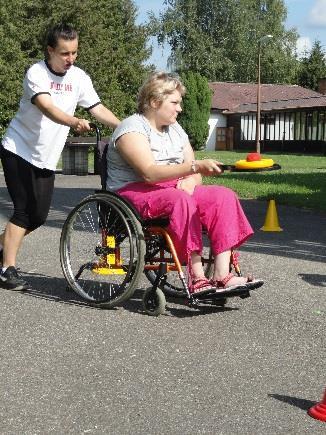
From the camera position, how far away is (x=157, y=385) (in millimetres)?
3953

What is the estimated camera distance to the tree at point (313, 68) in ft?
293

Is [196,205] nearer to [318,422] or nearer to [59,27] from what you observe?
[59,27]

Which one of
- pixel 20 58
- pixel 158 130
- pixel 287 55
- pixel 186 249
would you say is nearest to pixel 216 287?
pixel 186 249

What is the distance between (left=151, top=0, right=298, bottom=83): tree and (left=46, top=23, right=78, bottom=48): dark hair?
224 ft

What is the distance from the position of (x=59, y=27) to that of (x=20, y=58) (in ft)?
122

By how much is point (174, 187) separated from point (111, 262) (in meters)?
0.65

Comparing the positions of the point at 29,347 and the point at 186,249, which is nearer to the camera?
the point at 29,347

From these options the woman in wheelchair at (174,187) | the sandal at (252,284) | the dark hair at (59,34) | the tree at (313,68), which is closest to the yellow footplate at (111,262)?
the woman in wheelchair at (174,187)

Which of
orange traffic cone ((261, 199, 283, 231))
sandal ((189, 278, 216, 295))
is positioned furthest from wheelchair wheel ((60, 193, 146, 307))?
orange traffic cone ((261, 199, 283, 231))

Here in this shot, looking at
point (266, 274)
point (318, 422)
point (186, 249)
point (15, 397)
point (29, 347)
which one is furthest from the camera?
point (266, 274)

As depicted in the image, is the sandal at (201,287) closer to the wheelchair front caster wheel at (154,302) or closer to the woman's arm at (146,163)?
the wheelchair front caster wheel at (154,302)

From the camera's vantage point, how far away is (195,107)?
5972cm

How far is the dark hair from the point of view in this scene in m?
6.01

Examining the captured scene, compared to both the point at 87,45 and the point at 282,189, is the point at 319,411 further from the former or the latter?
the point at 87,45
